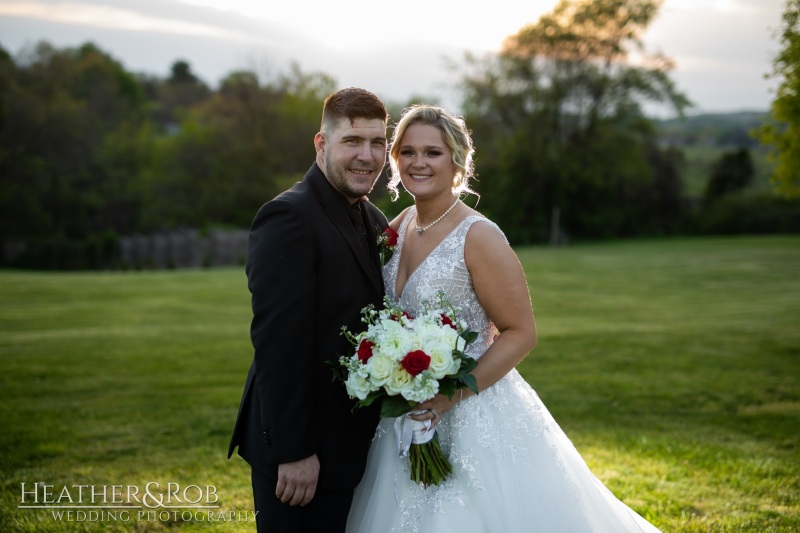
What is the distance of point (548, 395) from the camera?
8727mm

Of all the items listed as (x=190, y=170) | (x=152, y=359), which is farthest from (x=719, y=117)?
(x=152, y=359)

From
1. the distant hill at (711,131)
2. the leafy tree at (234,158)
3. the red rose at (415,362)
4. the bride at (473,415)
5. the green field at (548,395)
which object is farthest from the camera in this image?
the distant hill at (711,131)

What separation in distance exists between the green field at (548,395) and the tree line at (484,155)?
20957 millimetres

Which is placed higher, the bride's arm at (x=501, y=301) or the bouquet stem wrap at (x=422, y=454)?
the bride's arm at (x=501, y=301)

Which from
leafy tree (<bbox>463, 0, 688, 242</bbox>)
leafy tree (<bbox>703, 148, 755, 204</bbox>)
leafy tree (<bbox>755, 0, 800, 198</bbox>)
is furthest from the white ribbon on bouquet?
leafy tree (<bbox>703, 148, 755, 204</bbox>)

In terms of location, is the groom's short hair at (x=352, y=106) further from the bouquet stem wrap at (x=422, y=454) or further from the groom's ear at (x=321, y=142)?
the bouquet stem wrap at (x=422, y=454)

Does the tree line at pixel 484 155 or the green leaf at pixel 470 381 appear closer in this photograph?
the green leaf at pixel 470 381

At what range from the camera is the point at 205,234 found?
32.5m

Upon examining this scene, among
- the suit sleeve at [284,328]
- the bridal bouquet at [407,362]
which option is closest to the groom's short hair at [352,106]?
the suit sleeve at [284,328]

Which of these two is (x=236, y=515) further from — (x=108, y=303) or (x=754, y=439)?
(x=108, y=303)

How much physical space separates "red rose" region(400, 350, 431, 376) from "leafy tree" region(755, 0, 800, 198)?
8733 millimetres

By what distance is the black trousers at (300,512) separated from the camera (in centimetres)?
327

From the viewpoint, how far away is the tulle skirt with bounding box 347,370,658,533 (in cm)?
339

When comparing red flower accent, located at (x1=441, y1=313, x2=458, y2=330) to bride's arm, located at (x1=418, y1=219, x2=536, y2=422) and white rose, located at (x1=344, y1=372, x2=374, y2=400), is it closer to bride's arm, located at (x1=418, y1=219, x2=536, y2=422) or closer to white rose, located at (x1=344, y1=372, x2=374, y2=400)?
bride's arm, located at (x1=418, y1=219, x2=536, y2=422)
